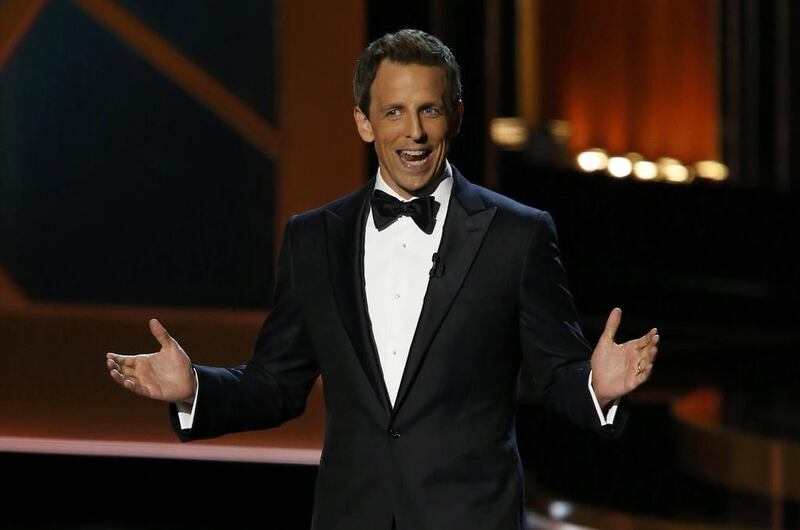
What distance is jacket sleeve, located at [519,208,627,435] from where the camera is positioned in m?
1.91

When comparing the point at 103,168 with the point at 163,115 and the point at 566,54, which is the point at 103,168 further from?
the point at 566,54

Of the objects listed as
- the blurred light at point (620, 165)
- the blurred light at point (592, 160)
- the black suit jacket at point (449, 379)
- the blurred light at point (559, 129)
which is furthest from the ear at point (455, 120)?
the blurred light at point (620, 165)

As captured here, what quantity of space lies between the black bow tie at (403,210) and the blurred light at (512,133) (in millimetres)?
7761

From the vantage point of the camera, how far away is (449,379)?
74.3 inches

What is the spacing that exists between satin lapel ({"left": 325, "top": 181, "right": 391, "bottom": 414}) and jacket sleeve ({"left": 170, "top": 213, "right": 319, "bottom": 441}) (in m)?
0.09

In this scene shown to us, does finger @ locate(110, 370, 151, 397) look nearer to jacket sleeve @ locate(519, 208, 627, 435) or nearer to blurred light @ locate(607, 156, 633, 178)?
jacket sleeve @ locate(519, 208, 627, 435)

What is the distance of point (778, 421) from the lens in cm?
590

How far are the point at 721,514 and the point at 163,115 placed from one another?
2662mm

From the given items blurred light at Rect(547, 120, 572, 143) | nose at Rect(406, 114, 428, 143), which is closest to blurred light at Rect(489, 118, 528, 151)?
blurred light at Rect(547, 120, 572, 143)

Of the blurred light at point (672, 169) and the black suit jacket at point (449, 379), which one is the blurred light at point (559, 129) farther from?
the black suit jacket at point (449, 379)

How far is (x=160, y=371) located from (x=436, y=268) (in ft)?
1.36

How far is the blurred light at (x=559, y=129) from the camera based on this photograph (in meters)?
A: 10.4

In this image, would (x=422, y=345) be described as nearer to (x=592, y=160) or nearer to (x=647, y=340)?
(x=647, y=340)

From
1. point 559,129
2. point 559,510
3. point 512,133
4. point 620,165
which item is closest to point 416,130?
point 559,510
